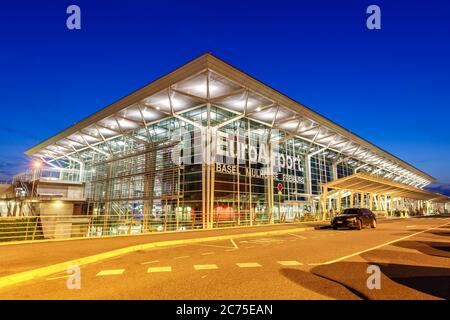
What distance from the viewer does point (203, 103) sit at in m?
29.0

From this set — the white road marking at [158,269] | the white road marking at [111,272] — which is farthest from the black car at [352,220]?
the white road marking at [111,272]

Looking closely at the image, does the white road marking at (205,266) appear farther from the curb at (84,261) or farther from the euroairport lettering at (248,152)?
the euroairport lettering at (248,152)

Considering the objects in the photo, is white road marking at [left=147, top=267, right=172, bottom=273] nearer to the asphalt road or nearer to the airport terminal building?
the asphalt road

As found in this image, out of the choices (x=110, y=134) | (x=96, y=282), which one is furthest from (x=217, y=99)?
(x=96, y=282)

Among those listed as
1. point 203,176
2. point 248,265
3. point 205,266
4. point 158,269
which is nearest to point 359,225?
point 203,176

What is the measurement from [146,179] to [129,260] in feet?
77.1

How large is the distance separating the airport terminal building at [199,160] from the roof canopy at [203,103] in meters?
0.10

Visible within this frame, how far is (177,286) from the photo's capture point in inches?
231

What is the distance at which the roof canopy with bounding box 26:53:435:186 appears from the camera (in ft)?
81.8

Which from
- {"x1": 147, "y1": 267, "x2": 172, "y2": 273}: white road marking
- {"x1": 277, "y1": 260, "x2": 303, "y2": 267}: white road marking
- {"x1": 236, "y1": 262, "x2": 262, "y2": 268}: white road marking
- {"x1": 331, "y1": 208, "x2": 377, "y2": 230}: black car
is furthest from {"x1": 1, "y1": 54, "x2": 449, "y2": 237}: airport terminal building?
{"x1": 277, "y1": 260, "x2": 303, "y2": 267}: white road marking

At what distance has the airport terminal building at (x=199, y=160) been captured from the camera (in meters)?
26.7

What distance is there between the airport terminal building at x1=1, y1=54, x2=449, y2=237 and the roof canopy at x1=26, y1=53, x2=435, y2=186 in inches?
4.1
